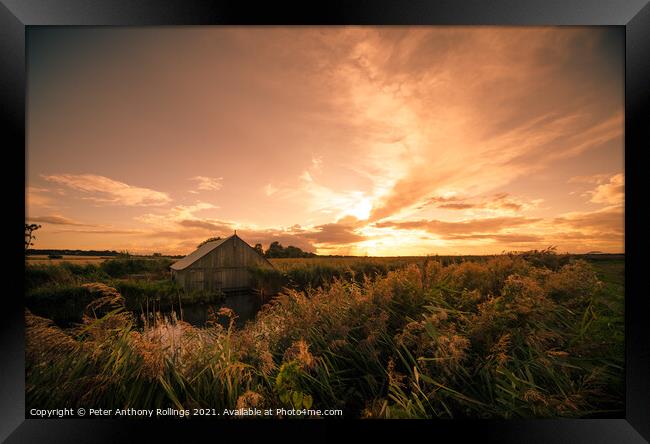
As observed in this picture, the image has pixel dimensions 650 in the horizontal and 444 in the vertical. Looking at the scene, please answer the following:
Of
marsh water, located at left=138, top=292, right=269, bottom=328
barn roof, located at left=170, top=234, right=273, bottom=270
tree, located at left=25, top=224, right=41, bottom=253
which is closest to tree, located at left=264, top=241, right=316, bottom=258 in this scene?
barn roof, located at left=170, top=234, right=273, bottom=270

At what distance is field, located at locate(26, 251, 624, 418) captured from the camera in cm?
197

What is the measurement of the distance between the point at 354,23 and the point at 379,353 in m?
2.84

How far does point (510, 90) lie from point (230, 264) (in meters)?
3.23

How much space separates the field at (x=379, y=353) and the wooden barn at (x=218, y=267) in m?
0.40

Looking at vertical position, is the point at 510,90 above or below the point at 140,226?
above

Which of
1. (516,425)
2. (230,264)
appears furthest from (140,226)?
(516,425)

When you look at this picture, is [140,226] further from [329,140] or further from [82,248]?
[329,140]

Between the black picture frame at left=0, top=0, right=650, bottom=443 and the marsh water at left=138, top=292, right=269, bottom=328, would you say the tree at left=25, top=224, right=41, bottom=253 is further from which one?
the marsh water at left=138, top=292, right=269, bottom=328

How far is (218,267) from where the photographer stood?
2.63 m

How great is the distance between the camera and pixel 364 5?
213cm

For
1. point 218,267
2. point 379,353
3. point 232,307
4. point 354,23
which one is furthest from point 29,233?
point 354,23

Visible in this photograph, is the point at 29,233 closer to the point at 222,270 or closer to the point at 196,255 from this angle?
the point at 196,255

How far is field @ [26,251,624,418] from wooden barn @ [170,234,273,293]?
1.33 ft

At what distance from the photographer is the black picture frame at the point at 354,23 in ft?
6.70
